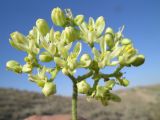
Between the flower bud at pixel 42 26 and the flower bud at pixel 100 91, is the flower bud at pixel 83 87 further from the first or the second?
the flower bud at pixel 42 26

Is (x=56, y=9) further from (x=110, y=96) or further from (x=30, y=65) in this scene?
(x=110, y=96)

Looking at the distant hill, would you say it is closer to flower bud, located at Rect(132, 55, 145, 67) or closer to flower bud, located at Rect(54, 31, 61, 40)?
flower bud, located at Rect(54, 31, 61, 40)

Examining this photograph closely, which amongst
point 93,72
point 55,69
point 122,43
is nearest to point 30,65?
point 55,69

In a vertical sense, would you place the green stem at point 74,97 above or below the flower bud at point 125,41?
below

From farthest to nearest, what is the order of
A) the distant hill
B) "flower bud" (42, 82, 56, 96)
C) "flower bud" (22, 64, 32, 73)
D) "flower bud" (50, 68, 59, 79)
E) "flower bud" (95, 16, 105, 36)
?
the distant hill, "flower bud" (95, 16, 105, 36), "flower bud" (22, 64, 32, 73), "flower bud" (50, 68, 59, 79), "flower bud" (42, 82, 56, 96)

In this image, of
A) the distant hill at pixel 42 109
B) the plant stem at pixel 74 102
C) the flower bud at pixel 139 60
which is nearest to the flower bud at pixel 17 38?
the plant stem at pixel 74 102

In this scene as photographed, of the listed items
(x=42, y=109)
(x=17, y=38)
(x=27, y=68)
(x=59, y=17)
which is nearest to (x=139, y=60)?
(x=59, y=17)

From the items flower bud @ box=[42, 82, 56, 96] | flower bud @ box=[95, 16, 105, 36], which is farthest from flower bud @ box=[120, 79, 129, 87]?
flower bud @ box=[42, 82, 56, 96]
